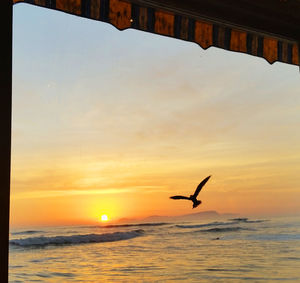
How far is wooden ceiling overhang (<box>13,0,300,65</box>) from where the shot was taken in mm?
1878

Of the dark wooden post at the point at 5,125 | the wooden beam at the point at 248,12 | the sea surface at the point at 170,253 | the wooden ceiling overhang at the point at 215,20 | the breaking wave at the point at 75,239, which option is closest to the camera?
the dark wooden post at the point at 5,125

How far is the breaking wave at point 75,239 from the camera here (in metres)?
4.41

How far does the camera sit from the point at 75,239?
559cm

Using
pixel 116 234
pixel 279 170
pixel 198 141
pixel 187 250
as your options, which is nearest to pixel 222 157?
pixel 198 141

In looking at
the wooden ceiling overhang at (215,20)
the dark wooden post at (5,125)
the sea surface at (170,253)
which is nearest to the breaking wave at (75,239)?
the sea surface at (170,253)

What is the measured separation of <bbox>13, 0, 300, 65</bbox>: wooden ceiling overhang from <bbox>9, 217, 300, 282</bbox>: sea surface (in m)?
2.73

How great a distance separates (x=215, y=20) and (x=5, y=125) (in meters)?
1.27

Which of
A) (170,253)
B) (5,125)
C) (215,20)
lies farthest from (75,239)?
(5,125)

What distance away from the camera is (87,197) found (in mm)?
3586

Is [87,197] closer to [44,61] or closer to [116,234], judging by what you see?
[44,61]

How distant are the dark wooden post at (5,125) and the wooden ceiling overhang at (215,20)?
26 cm

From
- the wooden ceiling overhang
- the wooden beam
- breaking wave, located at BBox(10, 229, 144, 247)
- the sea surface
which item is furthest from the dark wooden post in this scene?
the sea surface

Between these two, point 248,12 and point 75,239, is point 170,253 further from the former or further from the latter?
point 248,12

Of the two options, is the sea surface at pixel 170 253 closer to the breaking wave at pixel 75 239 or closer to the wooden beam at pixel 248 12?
the breaking wave at pixel 75 239
